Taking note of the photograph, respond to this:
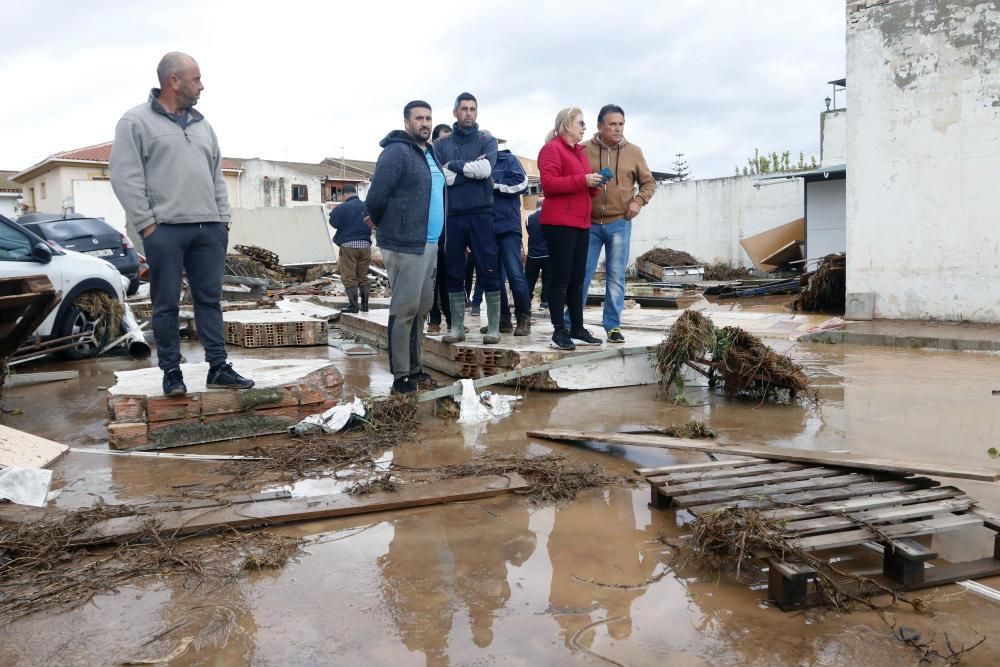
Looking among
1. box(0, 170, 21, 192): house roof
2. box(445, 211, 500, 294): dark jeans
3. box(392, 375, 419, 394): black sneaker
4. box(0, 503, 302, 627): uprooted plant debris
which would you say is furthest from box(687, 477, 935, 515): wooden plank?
box(0, 170, 21, 192): house roof

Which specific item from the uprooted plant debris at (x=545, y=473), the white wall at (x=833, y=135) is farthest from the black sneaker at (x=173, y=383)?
the white wall at (x=833, y=135)

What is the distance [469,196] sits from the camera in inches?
245

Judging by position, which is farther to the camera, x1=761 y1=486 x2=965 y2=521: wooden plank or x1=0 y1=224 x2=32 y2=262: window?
x1=0 y1=224 x2=32 y2=262: window

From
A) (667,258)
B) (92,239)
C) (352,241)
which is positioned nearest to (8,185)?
(667,258)

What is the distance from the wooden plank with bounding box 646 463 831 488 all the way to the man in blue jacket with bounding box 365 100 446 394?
240 cm

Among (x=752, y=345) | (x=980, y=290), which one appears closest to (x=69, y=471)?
(x=752, y=345)

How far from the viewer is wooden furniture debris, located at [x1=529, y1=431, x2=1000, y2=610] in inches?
102

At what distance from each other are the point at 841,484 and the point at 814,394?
223cm

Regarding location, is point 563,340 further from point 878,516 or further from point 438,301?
point 878,516

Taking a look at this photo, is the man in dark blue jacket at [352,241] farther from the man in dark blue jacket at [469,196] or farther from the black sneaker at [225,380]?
the black sneaker at [225,380]

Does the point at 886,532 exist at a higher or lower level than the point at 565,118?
lower

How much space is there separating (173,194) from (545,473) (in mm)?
2650

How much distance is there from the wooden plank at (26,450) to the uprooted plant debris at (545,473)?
6.97 ft

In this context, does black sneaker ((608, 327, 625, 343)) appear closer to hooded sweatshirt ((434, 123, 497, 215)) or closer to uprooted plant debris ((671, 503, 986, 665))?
hooded sweatshirt ((434, 123, 497, 215))
